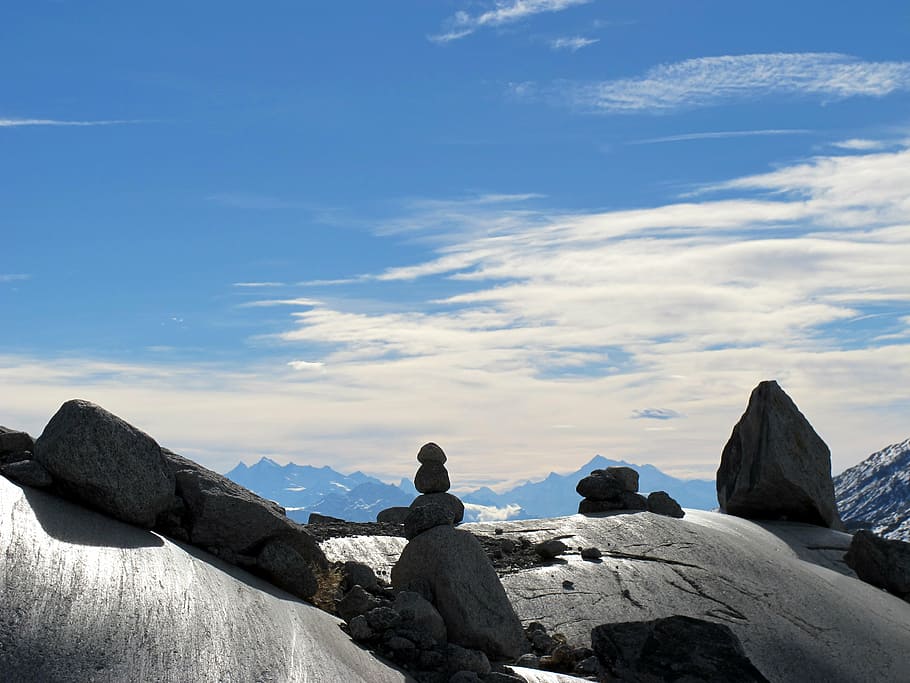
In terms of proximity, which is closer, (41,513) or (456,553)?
(41,513)

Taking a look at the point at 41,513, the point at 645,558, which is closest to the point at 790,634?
the point at 645,558

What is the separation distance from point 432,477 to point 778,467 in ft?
41.4

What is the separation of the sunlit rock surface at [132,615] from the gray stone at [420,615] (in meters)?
1.34

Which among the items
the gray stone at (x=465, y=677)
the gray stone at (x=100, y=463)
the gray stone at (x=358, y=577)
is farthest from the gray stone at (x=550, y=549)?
the gray stone at (x=100, y=463)

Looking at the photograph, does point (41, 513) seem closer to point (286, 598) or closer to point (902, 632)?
point (286, 598)

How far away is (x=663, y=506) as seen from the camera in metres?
28.8

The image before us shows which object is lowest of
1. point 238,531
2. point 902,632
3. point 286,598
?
point 902,632

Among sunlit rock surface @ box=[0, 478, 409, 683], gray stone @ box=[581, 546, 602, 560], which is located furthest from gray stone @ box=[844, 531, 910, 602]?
sunlit rock surface @ box=[0, 478, 409, 683]

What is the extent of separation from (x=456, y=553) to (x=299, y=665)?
5674mm

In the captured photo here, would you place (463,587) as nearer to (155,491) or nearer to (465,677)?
(465,677)

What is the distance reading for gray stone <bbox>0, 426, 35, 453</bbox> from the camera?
16.3m

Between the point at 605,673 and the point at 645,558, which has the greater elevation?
the point at 645,558

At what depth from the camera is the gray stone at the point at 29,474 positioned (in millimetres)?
14852

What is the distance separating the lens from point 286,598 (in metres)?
16.1
